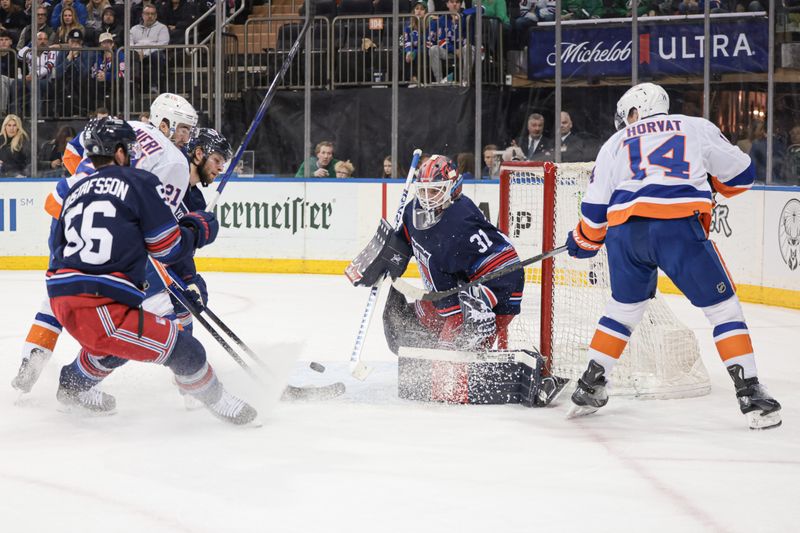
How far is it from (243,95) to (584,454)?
20.2 feet

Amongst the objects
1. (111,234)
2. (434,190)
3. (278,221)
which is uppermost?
(434,190)

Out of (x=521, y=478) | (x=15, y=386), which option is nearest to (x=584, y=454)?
(x=521, y=478)

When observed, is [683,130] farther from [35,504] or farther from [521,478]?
[35,504]

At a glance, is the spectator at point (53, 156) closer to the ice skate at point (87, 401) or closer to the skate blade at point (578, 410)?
the ice skate at point (87, 401)

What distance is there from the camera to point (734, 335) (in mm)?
3395

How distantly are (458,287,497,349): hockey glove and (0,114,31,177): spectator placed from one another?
5551mm

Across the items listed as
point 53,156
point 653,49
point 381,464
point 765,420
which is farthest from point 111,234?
point 53,156

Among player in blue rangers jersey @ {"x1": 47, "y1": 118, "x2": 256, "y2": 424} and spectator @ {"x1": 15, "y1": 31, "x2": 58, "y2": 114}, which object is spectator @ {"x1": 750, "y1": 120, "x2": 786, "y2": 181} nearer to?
player in blue rangers jersey @ {"x1": 47, "y1": 118, "x2": 256, "y2": 424}

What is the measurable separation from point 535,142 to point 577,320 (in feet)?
12.1

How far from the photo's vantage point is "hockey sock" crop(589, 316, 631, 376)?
3543mm

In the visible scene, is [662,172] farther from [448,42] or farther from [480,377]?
[448,42]

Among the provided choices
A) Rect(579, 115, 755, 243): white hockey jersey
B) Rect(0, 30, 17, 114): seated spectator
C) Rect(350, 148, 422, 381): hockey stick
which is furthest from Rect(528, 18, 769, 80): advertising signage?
Rect(579, 115, 755, 243): white hockey jersey

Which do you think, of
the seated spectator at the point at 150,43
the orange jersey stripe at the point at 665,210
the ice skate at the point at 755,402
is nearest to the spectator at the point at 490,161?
the seated spectator at the point at 150,43

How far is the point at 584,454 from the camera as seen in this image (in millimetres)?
3186
